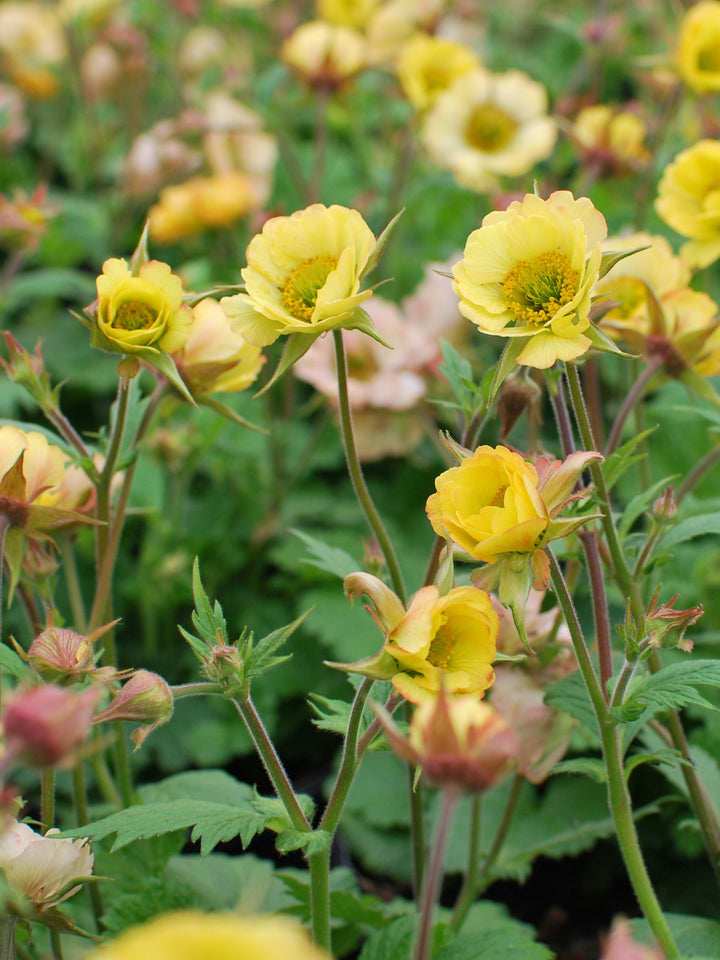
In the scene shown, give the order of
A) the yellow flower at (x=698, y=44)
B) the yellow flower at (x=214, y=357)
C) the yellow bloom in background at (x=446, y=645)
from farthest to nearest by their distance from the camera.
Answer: the yellow flower at (x=698, y=44) → the yellow flower at (x=214, y=357) → the yellow bloom in background at (x=446, y=645)

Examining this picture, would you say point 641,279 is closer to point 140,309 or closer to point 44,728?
point 140,309

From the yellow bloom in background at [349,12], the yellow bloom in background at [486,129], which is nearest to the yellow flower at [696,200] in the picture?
the yellow bloom in background at [486,129]

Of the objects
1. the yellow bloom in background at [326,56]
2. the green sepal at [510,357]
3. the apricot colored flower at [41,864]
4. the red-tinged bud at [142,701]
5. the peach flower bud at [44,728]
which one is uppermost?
the yellow bloom in background at [326,56]

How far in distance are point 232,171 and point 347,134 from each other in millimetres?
649

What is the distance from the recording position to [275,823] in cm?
90

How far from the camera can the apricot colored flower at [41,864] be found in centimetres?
85

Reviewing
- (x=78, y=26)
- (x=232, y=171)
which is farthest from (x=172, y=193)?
(x=78, y=26)

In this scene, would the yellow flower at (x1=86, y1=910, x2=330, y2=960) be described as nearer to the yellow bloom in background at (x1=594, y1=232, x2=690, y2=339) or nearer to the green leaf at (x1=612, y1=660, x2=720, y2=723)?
the green leaf at (x1=612, y1=660, x2=720, y2=723)

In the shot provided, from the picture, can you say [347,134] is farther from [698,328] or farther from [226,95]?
[698,328]

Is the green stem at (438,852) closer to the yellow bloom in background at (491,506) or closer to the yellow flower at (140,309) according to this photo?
the yellow bloom in background at (491,506)

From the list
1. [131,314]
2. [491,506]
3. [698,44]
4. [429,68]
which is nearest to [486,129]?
[429,68]

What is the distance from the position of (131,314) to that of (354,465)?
28cm

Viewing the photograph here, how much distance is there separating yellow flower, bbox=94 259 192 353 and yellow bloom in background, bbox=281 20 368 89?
1441mm

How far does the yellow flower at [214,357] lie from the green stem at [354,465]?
15 cm
